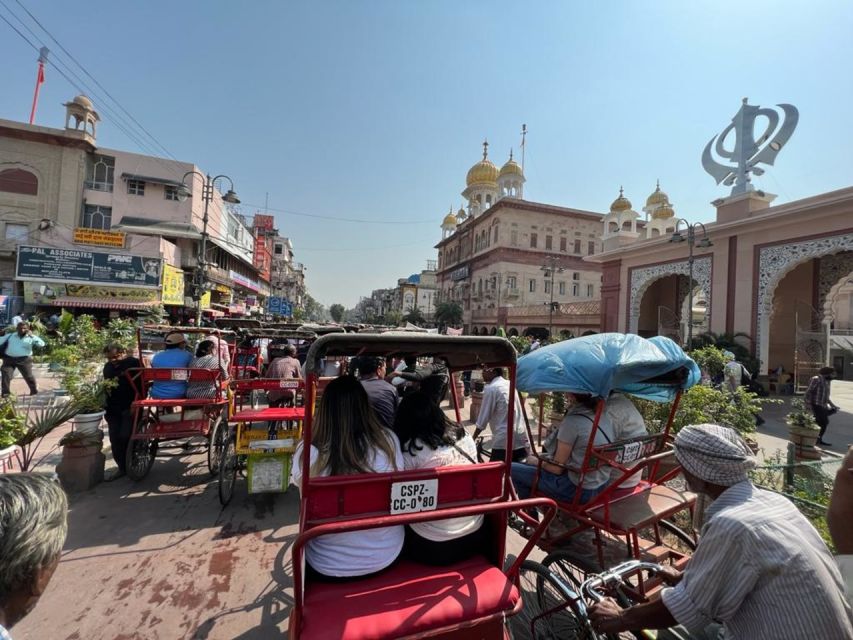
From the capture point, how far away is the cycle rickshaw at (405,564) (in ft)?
5.43

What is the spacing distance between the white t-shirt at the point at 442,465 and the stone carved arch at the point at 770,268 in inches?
681

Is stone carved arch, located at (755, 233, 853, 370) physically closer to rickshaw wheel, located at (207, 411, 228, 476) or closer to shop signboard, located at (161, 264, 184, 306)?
rickshaw wheel, located at (207, 411, 228, 476)

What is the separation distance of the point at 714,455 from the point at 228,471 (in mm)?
4934

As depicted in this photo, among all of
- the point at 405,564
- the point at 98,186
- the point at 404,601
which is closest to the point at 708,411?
the point at 405,564

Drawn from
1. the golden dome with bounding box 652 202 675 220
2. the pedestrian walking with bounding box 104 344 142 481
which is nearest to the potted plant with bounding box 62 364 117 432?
the pedestrian walking with bounding box 104 344 142 481

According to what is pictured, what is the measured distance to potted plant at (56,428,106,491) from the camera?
14.9ft

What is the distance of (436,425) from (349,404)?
0.56m

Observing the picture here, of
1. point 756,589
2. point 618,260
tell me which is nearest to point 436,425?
point 756,589

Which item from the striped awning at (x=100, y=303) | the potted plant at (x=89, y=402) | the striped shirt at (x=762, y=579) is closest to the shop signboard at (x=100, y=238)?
the striped awning at (x=100, y=303)

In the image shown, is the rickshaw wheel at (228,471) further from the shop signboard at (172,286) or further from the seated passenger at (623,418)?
the shop signboard at (172,286)

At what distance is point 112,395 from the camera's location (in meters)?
5.01

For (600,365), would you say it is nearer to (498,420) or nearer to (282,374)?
(498,420)

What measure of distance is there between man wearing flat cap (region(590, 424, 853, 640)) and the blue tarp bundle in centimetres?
100

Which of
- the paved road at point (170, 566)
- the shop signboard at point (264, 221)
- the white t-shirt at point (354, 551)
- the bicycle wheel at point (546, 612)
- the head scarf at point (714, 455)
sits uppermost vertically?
the shop signboard at point (264, 221)
